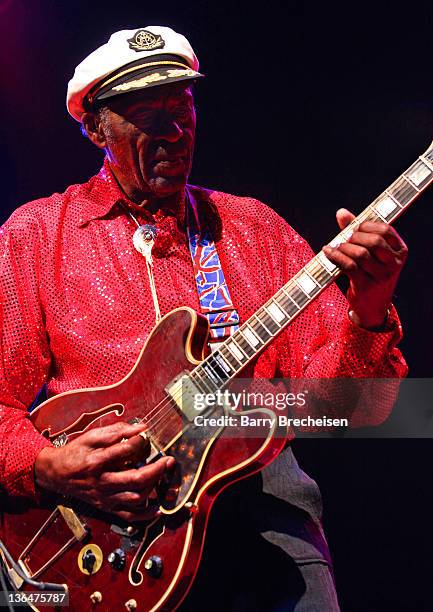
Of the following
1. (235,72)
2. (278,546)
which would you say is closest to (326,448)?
(278,546)

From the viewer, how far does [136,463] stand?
195 cm

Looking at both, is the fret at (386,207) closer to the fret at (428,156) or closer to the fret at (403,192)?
the fret at (403,192)

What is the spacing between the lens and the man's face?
7.64 feet

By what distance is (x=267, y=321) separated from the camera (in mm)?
2021

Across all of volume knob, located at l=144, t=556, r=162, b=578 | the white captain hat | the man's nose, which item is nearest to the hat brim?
the white captain hat

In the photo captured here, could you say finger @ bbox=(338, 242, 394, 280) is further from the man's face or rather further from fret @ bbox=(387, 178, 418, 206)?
the man's face

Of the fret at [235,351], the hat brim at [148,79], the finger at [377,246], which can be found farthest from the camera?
the hat brim at [148,79]

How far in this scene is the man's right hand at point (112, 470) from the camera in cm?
187

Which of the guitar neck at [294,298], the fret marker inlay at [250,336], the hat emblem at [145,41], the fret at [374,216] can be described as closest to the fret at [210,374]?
the guitar neck at [294,298]

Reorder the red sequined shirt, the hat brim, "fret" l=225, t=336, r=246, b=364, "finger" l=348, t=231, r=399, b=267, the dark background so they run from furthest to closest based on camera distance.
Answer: the dark background, the hat brim, the red sequined shirt, "fret" l=225, t=336, r=246, b=364, "finger" l=348, t=231, r=399, b=267

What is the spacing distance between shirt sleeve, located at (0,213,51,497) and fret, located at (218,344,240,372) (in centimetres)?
59

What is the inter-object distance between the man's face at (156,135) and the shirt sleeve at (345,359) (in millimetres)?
598

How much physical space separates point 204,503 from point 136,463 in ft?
0.69

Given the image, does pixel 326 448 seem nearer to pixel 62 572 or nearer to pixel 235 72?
pixel 62 572
